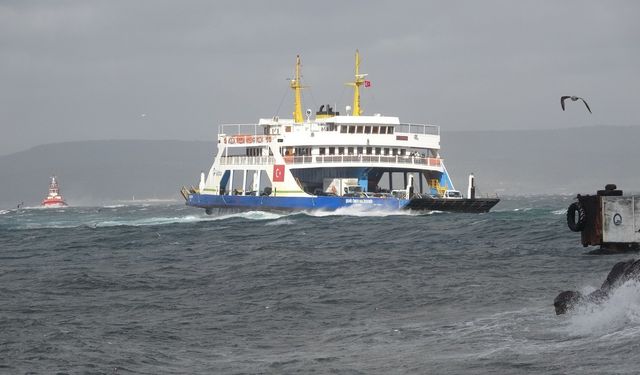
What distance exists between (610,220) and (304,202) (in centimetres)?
4194

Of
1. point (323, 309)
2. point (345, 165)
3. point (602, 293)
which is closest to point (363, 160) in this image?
point (345, 165)

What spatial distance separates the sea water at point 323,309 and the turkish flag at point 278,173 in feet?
80.2

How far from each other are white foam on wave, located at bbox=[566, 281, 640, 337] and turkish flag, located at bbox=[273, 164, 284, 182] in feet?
155

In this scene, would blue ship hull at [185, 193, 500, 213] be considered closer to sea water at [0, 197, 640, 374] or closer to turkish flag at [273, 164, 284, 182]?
turkish flag at [273, 164, 284, 182]

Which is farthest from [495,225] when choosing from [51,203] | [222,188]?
[51,203]

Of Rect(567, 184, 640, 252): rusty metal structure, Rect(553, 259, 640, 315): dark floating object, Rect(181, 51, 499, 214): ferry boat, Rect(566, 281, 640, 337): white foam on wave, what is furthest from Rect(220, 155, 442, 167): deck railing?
Rect(566, 281, 640, 337): white foam on wave

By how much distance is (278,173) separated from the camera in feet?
213

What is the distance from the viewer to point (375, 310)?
2134 centimetres

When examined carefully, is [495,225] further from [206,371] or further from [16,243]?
[206,371]

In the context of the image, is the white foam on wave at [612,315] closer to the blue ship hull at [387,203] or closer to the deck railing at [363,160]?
the blue ship hull at [387,203]

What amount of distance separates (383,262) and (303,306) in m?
9.08

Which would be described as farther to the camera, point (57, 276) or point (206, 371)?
point (57, 276)

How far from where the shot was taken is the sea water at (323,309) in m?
16.0

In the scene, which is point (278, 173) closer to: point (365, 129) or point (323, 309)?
point (365, 129)
